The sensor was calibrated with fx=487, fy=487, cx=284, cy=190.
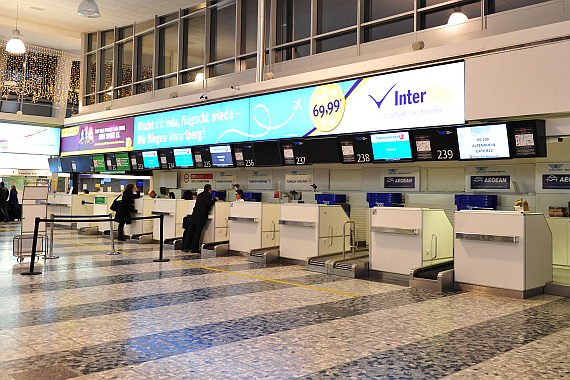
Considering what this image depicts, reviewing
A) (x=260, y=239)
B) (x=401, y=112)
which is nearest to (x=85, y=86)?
(x=260, y=239)

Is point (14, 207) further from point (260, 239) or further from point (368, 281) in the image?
point (368, 281)

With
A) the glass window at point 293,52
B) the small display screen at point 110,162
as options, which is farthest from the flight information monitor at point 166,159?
the glass window at point 293,52

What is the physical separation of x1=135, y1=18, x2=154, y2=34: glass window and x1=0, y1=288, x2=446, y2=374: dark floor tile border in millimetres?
13754

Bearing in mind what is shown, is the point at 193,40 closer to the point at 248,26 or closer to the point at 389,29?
the point at 248,26

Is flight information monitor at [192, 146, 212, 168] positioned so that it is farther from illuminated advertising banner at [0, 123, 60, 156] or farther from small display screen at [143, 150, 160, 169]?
illuminated advertising banner at [0, 123, 60, 156]

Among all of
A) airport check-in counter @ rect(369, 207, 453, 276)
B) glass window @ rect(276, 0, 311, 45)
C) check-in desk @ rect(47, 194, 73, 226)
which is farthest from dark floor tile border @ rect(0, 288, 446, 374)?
check-in desk @ rect(47, 194, 73, 226)

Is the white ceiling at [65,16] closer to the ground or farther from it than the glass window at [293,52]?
farther from it

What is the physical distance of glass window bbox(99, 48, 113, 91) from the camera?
1875 centimetres

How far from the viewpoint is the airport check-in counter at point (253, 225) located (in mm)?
10750

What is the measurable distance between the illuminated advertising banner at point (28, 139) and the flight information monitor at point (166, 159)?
23.8ft

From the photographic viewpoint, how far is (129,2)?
15.0 meters

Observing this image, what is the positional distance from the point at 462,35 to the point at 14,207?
1985 centimetres

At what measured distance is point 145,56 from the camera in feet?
56.5

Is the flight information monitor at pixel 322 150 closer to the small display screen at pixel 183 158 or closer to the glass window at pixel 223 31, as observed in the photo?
the small display screen at pixel 183 158
